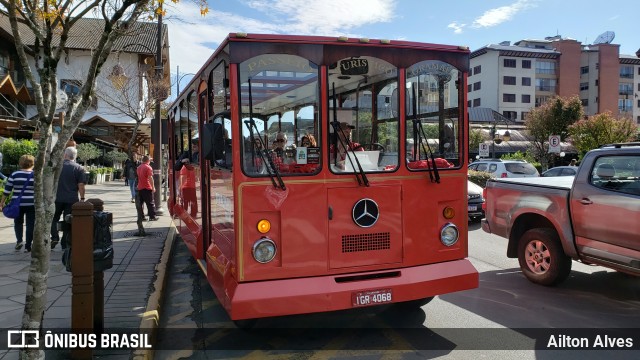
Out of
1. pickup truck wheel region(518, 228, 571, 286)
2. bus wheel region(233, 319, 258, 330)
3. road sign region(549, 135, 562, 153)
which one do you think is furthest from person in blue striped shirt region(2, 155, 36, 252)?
road sign region(549, 135, 562, 153)

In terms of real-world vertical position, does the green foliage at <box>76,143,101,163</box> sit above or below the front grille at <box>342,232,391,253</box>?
above

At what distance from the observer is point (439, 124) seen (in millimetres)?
5105

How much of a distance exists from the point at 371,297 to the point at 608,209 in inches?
126

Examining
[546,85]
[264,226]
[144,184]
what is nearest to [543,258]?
[264,226]

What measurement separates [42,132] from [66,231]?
99 centimetres

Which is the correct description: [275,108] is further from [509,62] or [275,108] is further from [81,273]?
[509,62]

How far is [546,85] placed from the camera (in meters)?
68.5

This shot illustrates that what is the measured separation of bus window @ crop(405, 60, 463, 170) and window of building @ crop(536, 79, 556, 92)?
70185mm

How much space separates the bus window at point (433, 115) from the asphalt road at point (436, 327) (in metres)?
1.68

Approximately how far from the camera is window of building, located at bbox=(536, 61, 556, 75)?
223 feet

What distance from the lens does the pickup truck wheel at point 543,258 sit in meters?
6.41

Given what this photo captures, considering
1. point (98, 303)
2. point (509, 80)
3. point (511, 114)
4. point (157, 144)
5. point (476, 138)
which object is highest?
point (509, 80)

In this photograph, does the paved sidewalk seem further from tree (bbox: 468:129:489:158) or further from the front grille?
tree (bbox: 468:129:489:158)

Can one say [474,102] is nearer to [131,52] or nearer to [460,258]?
[131,52]
